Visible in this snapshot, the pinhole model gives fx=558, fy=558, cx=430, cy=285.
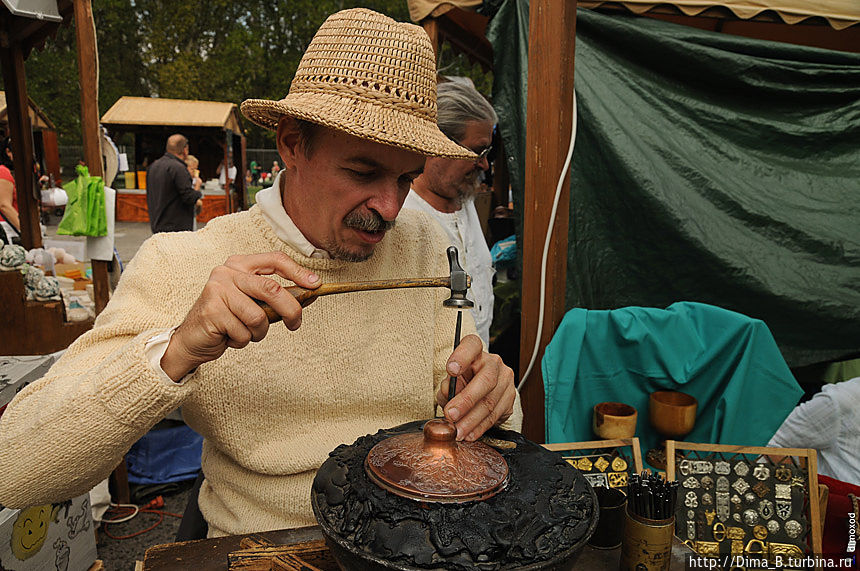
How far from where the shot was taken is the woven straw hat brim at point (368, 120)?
1.31 meters

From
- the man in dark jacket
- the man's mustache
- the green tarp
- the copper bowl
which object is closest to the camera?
the copper bowl

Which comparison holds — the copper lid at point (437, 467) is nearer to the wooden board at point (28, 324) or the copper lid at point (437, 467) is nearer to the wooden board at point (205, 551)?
the wooden board at point (205, 551)

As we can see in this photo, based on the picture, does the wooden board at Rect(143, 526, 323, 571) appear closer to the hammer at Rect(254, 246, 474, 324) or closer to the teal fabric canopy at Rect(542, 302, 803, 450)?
the hammer at Rect(254, 246, 474, 324)

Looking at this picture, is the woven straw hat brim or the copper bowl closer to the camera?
the copper bowl

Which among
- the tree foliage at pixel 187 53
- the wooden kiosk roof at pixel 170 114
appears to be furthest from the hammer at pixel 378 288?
the tree foliage at pixel 187 53

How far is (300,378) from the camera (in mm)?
1632

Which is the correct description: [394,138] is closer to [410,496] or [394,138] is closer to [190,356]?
[190,356]

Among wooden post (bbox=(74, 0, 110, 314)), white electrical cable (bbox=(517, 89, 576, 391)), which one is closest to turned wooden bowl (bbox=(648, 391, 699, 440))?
white electrical cable (bbox=(517, 89, 576, 391))

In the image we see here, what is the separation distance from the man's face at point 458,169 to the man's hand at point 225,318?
200 centimetres

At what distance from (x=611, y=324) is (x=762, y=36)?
3297mm

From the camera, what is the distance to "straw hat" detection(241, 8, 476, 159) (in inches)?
53.5

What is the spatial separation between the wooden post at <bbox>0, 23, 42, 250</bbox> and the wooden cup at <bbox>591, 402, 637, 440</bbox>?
5.65 meters

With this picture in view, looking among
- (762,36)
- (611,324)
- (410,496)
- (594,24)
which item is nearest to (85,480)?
(410,496)

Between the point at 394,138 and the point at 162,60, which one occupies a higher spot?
the point at 162,60
